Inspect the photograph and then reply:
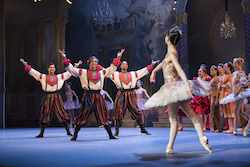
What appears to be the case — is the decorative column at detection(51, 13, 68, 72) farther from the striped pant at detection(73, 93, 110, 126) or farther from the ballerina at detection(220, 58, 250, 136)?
the ballerina at detection(220, 58, 250, 136)

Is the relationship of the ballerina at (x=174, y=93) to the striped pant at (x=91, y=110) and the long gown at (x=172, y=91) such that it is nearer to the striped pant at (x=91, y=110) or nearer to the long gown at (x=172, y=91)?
the long gown at (x=172, y=91)

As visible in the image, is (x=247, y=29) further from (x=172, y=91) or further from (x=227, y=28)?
(x=172, y=91)

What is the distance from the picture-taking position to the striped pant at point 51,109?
248 inches

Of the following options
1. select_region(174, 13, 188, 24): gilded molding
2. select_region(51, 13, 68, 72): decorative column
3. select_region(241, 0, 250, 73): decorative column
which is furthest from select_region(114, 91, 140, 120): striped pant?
select_region(51, 13, 68, 72): decorative column

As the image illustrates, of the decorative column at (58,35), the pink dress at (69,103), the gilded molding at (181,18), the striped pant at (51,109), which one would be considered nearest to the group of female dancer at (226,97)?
the striped pant at (51,109)

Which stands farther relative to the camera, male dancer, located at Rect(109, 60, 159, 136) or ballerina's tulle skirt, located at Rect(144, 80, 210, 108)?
male dancer, located at Rect(109, 60, 159, 136)

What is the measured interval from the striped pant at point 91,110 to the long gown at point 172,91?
6.44 feet

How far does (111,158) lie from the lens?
3.08m

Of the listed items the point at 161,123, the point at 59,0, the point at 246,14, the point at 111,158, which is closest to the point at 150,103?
the point at 111,158

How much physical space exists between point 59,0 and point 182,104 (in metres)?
11.3

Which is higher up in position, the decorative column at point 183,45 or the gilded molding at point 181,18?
the gilded molding at point 181,18

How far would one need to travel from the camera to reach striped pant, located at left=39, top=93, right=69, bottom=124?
6297 millimetres

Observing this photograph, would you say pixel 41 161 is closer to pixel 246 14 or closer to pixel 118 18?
pixel 246 14

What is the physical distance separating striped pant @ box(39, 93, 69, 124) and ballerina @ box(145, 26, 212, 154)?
334cm
